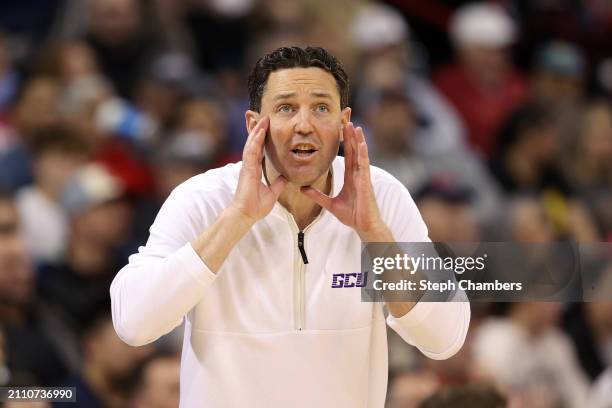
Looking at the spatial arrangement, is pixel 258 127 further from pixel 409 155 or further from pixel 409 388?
pixel 409 155

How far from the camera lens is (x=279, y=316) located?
3.63 meters

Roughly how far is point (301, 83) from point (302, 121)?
13cm

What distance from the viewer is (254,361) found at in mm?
3602

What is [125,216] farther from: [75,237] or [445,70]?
[445,70]

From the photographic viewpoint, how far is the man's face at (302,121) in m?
3.58

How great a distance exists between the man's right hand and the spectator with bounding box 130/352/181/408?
6.23 ft

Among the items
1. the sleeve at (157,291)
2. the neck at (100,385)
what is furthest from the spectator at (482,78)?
the sleeve at (157,291)

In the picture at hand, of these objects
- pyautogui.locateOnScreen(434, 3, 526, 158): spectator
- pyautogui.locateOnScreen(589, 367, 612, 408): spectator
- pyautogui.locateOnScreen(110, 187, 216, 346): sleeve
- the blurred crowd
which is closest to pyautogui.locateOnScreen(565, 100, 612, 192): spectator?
the blurred crowd

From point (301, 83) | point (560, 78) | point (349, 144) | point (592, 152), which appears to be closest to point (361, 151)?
point (349, 144)

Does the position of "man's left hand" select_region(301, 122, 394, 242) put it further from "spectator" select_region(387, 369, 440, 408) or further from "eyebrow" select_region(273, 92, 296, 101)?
"spectator" select_region(387, 369, 440, 408)

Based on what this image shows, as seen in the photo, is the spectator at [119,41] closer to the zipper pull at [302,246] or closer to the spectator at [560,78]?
the spectator at [560,78]

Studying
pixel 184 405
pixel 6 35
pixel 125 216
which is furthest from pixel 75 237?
pixel 184 405

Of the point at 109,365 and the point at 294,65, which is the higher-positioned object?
the point at 294,65

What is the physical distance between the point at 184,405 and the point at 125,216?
3.38 meters
